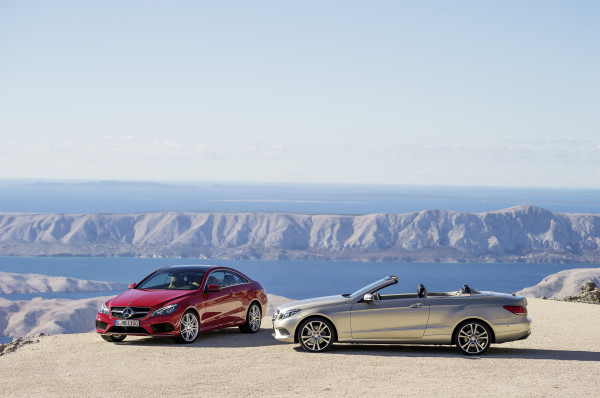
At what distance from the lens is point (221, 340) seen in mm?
15148

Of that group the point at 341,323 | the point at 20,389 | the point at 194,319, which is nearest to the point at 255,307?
the point at 194,319

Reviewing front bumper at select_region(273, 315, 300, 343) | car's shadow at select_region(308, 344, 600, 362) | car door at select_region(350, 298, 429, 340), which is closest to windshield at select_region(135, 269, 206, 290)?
front bumper at select_region(273, 315, 300, 343)

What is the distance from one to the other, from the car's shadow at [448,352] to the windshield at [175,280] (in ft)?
9.22

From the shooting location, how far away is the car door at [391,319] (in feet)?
41.7

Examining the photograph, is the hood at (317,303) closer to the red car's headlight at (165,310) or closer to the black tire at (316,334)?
the black tire at (316,334)

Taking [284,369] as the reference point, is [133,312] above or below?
above

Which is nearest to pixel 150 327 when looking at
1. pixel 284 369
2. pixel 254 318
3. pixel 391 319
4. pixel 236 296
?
pixel 236 296

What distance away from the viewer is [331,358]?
1240 cm

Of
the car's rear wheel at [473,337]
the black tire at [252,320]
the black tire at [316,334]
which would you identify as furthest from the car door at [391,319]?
the black tire at [252,320]

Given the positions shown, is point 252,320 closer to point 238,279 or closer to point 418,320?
point 238,279

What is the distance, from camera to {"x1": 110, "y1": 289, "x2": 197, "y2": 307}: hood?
14.2 m

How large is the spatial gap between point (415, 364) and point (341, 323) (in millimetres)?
1630

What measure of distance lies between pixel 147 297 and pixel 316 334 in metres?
3.58

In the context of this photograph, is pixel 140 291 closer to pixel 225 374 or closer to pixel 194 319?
pixel 194 319
